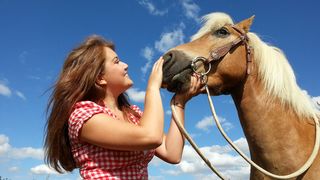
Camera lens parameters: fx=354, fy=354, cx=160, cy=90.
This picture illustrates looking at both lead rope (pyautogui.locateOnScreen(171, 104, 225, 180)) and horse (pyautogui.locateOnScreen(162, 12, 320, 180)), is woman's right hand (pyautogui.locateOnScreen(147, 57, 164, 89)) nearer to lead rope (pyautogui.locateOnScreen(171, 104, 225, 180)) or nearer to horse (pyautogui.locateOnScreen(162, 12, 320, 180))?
lead rope (pyautogui.locateOnScreen(171, 104, 225, 180))

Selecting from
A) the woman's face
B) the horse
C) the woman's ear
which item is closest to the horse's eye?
the horse

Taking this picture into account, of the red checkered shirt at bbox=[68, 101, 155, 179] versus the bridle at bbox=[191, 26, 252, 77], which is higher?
the bridle at bbox=[191, 26, 252, 77]

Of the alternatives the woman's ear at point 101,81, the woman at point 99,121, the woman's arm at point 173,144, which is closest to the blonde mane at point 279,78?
the woman's arm at point 173,144

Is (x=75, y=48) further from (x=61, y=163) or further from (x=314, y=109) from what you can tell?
(x=314, y=109)

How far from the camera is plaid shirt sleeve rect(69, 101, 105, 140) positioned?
2189 mm

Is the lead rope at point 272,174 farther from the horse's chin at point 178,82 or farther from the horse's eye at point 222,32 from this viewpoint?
the horse's eye at point 222,32

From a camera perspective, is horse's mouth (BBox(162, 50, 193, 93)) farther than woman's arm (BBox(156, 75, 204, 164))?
Yes

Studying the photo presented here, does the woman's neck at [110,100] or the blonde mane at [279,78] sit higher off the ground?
the blonde mane at [279,78]

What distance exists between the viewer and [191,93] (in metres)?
3.30

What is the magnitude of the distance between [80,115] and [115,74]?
44cm

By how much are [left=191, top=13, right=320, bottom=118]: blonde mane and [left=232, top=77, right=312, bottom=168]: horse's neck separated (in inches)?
3.1

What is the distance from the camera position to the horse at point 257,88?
11.1 ft

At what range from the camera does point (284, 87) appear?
12.1ft

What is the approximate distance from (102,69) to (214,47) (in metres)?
1.68
